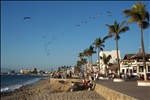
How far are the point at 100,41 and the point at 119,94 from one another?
59555mm

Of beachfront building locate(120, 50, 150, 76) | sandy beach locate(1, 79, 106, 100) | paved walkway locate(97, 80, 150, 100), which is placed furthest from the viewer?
beachfront building locate(120, 50, 150, 76)

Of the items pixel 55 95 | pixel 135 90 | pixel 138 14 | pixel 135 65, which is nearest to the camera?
pixel 135 90

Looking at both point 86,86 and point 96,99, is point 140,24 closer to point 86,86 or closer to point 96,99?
point 96,99

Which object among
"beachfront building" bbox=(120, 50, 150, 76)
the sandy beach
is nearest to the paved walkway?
the sandy beach

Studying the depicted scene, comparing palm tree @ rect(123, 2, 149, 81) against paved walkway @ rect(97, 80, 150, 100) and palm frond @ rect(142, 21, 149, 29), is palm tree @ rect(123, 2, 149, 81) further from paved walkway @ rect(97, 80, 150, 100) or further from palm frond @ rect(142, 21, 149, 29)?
paved walkway @ rect(97, 80, 150, 100)

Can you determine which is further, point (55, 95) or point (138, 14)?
point (55, 95)

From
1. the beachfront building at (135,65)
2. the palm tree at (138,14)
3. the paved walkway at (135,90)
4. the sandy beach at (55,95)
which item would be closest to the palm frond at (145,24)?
the palm tree at (138,14)

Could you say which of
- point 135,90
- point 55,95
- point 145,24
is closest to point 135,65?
point 145,24

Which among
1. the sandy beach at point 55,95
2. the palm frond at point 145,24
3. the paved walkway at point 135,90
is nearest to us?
the paved walkway at point 135,90

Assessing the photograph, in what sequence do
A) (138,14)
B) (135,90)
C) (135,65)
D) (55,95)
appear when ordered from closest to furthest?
(135,90) → (138,14) → (55,95) → (135,65)

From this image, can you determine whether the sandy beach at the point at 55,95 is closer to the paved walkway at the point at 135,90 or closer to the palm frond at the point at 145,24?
the paved walkway at the point at 135,90

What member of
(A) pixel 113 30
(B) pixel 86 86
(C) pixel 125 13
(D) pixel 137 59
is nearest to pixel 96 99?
(C) pixel 125 13

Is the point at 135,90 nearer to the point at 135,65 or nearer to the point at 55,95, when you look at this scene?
the point at 55,95

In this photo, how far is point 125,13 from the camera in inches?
1055
